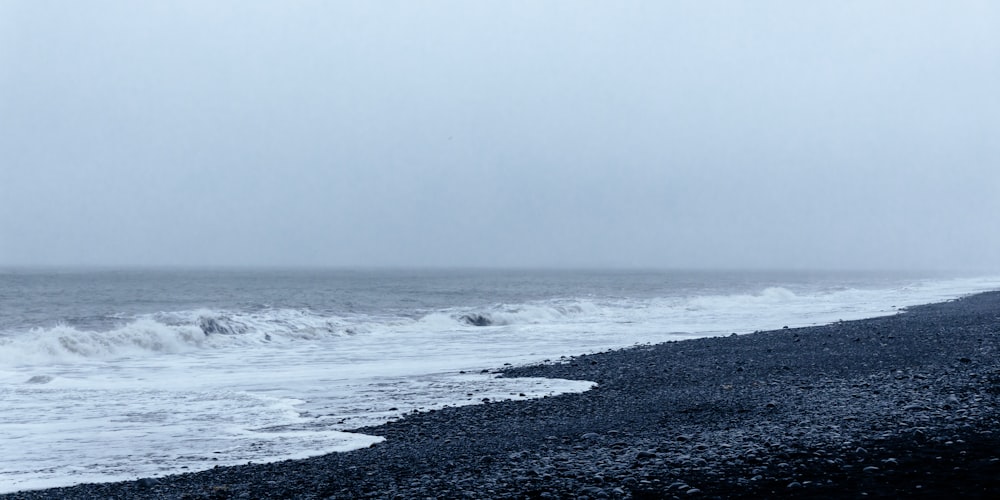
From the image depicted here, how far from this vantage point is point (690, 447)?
8.34 meters

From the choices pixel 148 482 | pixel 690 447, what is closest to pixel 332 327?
pixel 148 482

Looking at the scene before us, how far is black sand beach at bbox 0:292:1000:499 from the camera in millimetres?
6793

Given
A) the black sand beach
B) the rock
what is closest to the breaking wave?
the black sand beach

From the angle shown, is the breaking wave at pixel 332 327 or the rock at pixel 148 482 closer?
the rock at pixel 148 482

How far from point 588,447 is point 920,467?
336 centimetres

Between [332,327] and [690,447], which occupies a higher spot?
→ [690,447]

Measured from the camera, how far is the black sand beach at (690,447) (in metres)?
6.79

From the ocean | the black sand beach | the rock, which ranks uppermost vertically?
the black sand beach

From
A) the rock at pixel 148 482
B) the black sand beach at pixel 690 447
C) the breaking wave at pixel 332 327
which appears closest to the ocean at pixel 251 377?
the breaking wave at pixel 332 327

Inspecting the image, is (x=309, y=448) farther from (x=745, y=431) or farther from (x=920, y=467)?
(x=920, y=467)

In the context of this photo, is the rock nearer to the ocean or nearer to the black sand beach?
the black sand beach

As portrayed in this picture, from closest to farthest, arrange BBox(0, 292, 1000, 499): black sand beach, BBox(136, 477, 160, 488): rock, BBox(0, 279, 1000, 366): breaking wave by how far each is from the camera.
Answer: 1. BBox(0, 292, 1000, 499): black sand beach
2. BBox(136, 477, 160, 488): rock
3. BBox(0, 279, 1000, 366): breaking wave

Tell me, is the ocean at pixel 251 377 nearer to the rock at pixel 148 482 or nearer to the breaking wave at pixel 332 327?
the breaking wave at pixel 332 327

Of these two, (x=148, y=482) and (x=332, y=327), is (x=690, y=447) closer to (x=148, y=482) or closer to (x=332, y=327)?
(x=148, y=482)
